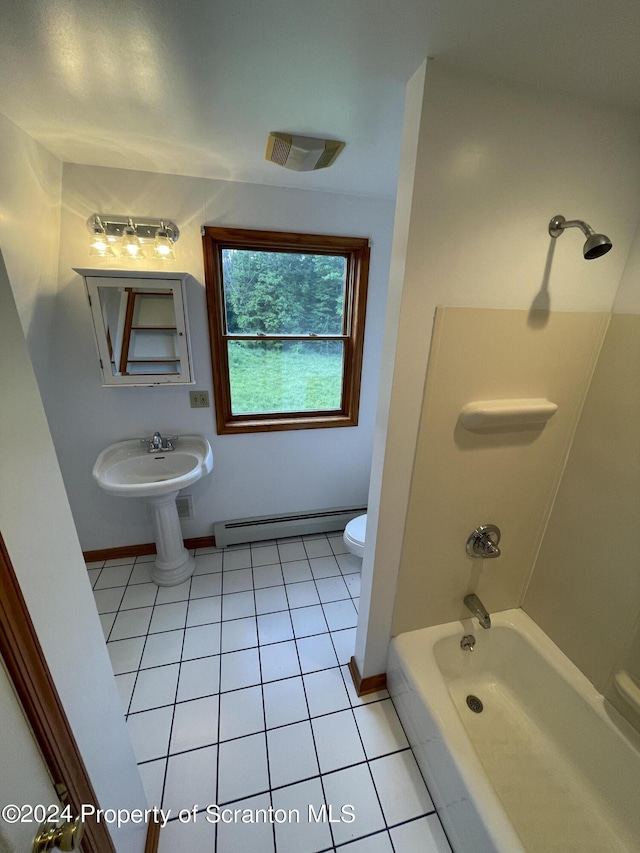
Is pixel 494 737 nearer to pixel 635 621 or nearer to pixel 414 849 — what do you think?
pixel 414 849

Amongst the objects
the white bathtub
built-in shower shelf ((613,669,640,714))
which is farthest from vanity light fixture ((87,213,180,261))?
built-in shower shelf ((613,669,640,714))

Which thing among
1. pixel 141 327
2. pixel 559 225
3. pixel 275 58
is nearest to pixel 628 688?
pixel 559 225

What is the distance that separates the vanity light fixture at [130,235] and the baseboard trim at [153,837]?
2.23m

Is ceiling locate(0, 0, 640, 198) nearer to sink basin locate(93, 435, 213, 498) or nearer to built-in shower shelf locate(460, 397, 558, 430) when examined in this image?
built-in shower shelf locate(460, 397, 558, 430)

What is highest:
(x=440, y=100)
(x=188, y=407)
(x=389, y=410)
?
(x=440, y=100)

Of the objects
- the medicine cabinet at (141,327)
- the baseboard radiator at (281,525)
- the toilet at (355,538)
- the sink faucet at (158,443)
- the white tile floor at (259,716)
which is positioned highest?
the medicine cabinet at (141,327)

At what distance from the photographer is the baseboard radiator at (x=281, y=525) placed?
2.28 m

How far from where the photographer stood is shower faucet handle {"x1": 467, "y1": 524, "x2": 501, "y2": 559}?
131 cm

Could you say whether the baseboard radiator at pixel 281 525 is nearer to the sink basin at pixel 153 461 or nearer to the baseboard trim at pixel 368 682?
the sink basin at pixel 153 461

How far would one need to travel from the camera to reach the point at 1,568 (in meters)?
0.50

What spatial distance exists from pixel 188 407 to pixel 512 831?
6.75ft

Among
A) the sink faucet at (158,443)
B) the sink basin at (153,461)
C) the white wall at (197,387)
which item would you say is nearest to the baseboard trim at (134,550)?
the white wall at (197,387)

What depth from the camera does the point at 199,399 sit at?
6.44 ft

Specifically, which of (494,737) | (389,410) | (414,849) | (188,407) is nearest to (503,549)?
(494,737)
